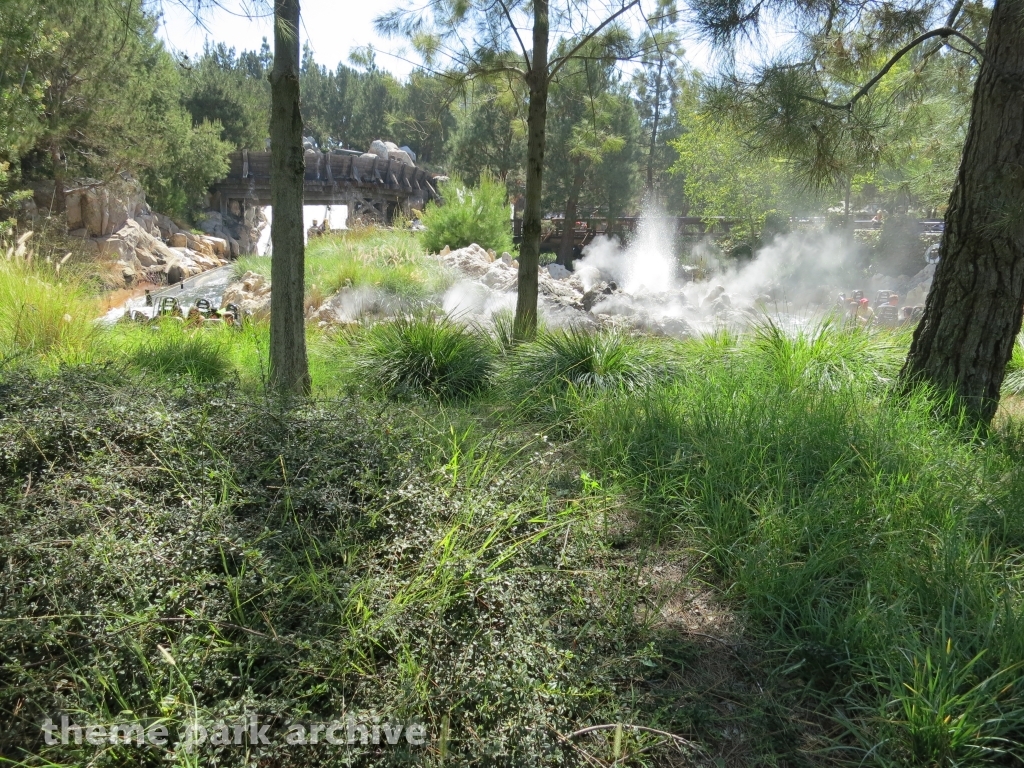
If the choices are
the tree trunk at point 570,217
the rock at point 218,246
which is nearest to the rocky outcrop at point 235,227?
the rock at point 218,246

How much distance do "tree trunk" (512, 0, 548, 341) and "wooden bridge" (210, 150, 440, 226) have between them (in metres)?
22.7

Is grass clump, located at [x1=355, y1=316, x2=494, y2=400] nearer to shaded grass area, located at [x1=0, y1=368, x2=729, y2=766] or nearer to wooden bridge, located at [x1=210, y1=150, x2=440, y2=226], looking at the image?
shaded grass area, located at [x1=0, y1=368, x2=729, y2=766]

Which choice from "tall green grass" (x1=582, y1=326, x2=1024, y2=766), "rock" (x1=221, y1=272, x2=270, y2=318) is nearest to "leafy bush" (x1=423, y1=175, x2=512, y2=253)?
"rock" (x1=221, y1=272, x2=270, y2=318)

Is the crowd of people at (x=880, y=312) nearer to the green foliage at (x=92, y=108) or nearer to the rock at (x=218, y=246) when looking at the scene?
the green foliage at (x=92, y=108)

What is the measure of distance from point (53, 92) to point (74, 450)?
1652 cm

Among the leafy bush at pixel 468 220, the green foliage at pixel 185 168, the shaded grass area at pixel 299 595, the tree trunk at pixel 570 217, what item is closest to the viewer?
the shaded grass area at pixel 299 595

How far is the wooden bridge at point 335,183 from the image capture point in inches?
1116

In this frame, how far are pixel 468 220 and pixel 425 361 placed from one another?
941 centimetres

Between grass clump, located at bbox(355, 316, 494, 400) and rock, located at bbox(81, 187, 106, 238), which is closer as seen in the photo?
grass clump, located at bbox(355, 316, 494, 400)

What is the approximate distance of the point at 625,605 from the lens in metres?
2.09

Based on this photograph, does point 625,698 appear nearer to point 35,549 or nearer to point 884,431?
point 35,549

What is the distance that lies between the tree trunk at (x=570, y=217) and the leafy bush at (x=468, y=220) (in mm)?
13896

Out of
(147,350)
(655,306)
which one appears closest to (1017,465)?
(147,350)

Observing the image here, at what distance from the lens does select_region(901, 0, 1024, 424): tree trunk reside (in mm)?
3516
